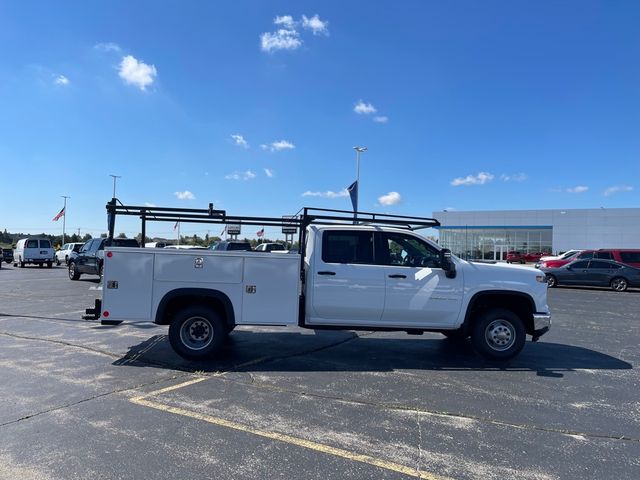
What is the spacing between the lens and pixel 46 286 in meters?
18.4

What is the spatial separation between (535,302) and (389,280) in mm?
2233

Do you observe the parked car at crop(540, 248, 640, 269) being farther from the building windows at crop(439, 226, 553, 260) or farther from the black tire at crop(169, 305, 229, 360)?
the building windows at crop(439, 226, 553, 260)

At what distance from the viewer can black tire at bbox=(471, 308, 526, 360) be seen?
23.1ft

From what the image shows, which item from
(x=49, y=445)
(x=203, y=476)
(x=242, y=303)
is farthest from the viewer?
(x=242, y=303)

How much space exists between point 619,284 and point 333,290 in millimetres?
18706

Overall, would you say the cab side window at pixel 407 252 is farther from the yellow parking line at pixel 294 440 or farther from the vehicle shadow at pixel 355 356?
the yellow parking line at pixel 294 440

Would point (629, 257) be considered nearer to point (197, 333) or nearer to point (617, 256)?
point (617, 256)

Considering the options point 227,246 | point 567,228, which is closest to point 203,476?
point 227,246

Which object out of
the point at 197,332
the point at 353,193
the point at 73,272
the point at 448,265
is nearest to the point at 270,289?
the point at 197,332

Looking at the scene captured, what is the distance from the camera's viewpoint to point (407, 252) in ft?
23.2

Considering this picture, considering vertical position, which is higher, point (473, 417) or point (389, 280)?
point (389, 280)

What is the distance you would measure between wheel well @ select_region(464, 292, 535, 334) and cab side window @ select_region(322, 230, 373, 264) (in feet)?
5.58

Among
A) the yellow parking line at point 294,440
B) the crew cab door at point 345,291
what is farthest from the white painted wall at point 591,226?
the yellow parking line at point 294,440

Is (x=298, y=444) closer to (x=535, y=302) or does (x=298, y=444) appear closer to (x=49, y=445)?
(x=49, y=445)
